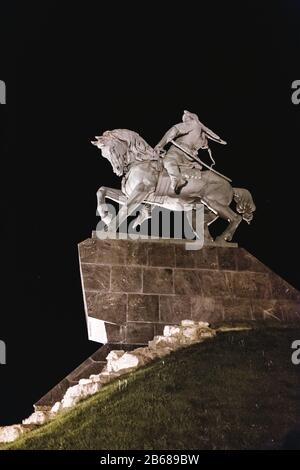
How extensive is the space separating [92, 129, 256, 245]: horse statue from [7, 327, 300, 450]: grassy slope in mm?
3606

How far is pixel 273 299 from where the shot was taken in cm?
1407

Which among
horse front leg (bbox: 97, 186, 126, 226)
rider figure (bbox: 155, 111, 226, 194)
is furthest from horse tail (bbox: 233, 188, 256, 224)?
horse front leg (bbox: 97, 186, 126, 226)

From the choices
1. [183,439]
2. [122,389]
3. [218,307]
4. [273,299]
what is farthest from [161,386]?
[273,299]

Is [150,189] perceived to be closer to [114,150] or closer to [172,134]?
[114,150]

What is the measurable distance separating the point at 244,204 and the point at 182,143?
1898mm

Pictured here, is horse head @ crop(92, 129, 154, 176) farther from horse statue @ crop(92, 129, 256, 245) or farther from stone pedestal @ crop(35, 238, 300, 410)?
stone pedestal @ crop(35, 238, 300, 410)

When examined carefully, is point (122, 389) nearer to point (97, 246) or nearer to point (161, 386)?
point (161, 386)

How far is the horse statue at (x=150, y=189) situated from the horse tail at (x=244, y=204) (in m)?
0.19

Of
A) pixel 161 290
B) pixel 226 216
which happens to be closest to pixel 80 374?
pixel 161 290

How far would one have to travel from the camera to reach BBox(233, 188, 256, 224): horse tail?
1518 centimetres

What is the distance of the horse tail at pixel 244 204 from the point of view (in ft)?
49.8

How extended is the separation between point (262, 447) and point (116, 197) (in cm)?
696

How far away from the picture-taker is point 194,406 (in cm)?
995

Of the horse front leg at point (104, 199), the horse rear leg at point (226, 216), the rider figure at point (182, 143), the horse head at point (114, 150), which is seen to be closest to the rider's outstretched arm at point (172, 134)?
the rider figure at point (182, 143)
